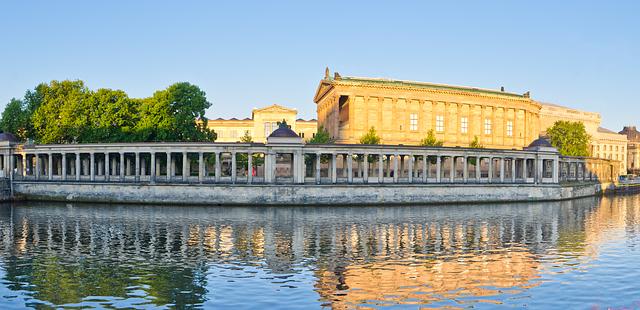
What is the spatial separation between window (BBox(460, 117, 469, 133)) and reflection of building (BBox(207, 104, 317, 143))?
4632 centimetres

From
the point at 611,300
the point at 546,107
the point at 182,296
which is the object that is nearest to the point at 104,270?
the point at 182,296

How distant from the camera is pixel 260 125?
5940 inches

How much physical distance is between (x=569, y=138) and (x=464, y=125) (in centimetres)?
2877

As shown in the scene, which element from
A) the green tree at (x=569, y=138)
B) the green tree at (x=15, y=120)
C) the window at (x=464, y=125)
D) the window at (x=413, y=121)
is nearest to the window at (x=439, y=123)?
the window at (x=464, y=125)

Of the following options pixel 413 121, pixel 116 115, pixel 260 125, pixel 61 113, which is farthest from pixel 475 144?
pixel 61 113

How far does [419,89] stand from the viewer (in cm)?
10969

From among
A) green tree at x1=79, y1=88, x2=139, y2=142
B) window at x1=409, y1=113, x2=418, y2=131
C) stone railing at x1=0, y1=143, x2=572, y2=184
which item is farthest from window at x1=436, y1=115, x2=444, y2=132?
green tree at x1=79, y1=88, x2=139, y2=142

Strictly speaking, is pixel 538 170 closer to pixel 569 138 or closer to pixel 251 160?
pixel 251 160

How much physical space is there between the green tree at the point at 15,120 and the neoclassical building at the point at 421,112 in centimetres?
4969

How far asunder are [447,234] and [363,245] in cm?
864

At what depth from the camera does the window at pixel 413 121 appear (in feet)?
361

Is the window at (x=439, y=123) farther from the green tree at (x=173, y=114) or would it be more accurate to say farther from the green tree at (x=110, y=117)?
the green tree at (x=110, y=117)

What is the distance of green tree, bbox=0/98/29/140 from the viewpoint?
310ft

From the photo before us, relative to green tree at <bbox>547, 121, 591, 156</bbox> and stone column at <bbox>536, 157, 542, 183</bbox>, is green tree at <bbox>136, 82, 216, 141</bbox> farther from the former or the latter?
green tree at <bbox>547, 121, 591, 156</bbox>
